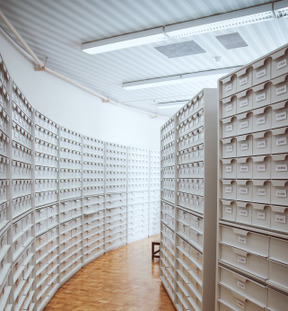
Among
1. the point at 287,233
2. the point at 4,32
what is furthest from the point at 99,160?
the point at 287,233

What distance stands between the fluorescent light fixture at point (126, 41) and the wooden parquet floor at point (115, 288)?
10.8 ft

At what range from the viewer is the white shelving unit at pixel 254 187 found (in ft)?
6.25

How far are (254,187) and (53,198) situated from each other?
301cm

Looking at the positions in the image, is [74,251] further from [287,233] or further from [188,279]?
[287,233]

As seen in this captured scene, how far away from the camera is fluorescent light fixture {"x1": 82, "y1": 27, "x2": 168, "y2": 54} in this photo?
3930 mm

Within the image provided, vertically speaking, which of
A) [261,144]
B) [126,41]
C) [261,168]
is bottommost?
[261,168]

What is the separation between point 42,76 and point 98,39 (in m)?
1.50

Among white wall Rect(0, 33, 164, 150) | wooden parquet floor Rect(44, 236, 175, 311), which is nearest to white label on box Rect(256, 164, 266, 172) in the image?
wooden parquet floor Rect(44, 236, 175, 311)

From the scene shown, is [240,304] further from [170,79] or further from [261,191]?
[170,79]

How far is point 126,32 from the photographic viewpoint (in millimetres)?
4074

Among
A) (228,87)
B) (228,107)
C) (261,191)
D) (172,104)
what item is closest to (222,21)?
(228,87)

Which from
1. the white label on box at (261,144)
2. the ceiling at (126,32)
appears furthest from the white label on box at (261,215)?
the ceiling at (126,32)

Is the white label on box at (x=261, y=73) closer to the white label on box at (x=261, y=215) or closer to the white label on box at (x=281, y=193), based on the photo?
the white label on box at (x=281, y=193)

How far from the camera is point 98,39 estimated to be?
429 cm
